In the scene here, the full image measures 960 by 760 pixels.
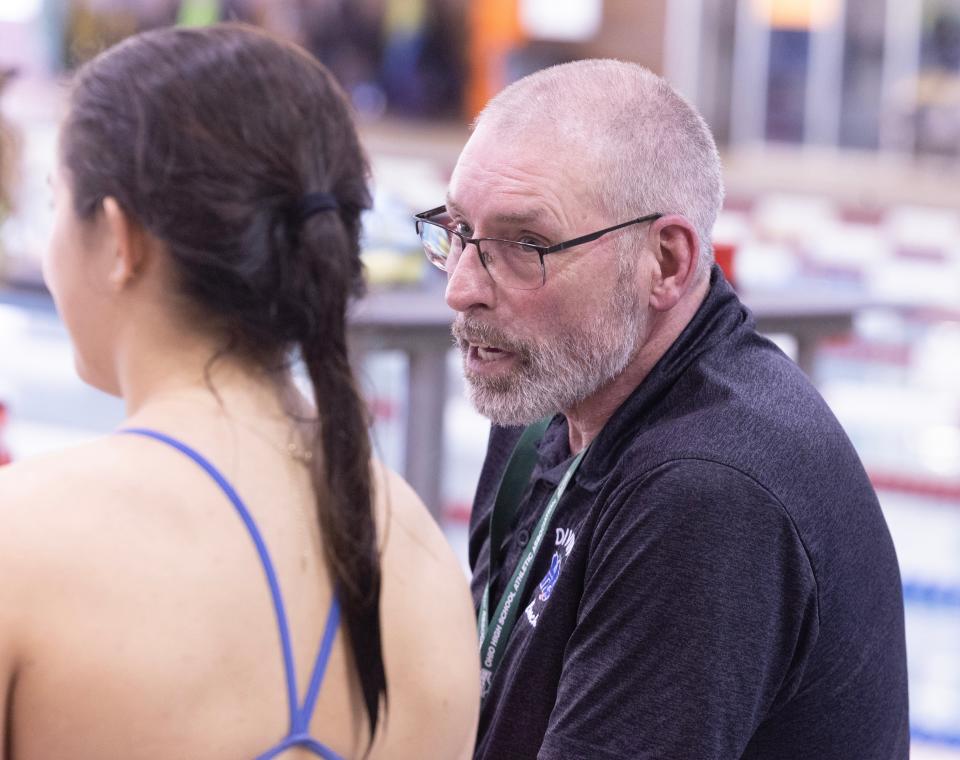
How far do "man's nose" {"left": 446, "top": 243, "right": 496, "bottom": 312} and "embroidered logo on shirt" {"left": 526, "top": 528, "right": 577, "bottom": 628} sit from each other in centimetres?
28

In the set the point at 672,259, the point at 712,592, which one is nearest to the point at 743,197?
the point at 672,259

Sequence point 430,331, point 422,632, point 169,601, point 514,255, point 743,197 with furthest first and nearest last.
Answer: point 743,197, point 430,331, point 514,255, point 422,632, point 169,601

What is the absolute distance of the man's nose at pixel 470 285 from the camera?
5.15 feet

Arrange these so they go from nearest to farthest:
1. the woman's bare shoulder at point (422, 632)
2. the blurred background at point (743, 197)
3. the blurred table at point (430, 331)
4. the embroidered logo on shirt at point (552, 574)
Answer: the woman's bare shoulder at point (422, 632)
the embroidered logo on shirt at point (552, 574)
the blurred table at point (430, 331)
the blurred background at point (743, 197)

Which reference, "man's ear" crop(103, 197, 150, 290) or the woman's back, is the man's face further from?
"man's ear" crop(103, 197, 150, 290)

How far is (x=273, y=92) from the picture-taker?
0.97 metres

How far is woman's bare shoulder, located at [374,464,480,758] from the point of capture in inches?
42.1

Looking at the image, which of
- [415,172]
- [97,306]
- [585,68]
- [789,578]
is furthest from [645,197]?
[415,172]

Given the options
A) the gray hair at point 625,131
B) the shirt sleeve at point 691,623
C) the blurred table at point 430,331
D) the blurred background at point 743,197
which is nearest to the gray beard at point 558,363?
the gray hair at point 625,131

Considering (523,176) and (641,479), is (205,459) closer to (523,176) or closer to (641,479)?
(641,479)

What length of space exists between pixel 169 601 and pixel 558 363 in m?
0.72

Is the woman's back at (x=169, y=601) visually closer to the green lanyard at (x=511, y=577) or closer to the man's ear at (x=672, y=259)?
the green lanyard at (x=511, y=577)

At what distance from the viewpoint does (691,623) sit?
1.26m

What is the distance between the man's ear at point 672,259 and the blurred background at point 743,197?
1.57 feet
